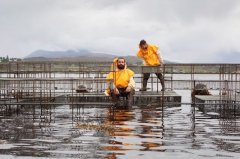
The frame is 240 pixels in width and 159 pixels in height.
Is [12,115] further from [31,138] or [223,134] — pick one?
[223,134]

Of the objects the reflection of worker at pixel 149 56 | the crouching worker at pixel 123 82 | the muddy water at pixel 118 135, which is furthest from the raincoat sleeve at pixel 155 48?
the muddy water at pixel 118 135

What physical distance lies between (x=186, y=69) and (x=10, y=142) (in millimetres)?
14985

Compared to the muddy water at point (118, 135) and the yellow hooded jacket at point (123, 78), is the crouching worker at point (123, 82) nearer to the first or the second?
the yellow hooded jacket at point (123, 78)

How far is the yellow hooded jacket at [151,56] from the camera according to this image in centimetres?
2367

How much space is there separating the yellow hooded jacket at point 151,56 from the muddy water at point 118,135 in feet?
19.5

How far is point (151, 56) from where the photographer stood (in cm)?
2369

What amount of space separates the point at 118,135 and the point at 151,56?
12.0 meters

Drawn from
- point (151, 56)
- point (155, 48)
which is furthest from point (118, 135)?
point (155, 48)

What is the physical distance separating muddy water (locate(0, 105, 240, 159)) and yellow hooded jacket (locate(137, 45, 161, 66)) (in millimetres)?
5945

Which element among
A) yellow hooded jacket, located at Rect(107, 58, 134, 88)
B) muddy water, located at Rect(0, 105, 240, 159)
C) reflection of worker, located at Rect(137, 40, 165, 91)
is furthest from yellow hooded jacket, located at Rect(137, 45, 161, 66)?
muddy water, located at Rect(0, 105, 240, 159)

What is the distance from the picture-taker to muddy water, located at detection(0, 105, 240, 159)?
9.83 metres

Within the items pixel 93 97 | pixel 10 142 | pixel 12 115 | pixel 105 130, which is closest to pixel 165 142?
pixel 105 130

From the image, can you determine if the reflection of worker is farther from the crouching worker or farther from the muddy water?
the muddy water

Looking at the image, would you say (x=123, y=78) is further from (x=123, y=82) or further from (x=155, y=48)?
(x=155, y=48)
